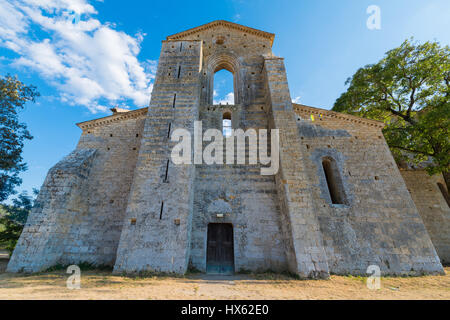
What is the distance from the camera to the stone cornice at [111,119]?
34.3 ft

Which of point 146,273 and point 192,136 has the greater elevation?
point 192,136

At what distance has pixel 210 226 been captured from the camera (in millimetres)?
7867

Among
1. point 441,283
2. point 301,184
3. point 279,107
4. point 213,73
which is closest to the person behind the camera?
point 441,283

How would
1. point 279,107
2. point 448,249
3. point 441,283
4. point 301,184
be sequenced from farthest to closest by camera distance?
point 448,249
point 279,107
point 301,184
point 441,283

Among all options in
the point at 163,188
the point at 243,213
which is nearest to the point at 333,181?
the point at 243,213

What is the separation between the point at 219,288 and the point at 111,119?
1078 cm

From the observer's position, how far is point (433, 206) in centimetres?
1031

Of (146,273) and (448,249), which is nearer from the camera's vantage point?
(146,273)

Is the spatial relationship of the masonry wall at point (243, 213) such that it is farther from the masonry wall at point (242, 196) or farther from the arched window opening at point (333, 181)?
the arched window opening at point (333, 181)

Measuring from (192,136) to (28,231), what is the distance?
743 cm

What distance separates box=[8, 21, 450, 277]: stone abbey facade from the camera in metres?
6.62

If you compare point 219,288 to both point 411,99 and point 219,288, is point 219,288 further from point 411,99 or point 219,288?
point 411,99

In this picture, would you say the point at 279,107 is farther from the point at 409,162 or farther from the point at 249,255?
the point at 409,162

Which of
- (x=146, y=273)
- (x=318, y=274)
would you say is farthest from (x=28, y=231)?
(x=318, y=274)
